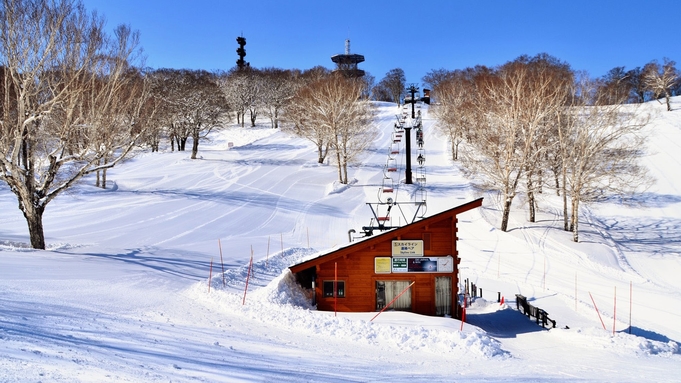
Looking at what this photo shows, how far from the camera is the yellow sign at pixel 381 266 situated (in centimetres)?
1553

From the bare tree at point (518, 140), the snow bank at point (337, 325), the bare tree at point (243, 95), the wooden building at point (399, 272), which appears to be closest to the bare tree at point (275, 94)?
the bare tree at point (243, 95)

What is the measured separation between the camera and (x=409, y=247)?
50.6ft

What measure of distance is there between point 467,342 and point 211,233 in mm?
16871

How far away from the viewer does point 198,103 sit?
5047 centimetres

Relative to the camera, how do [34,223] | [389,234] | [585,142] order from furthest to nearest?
[585,142], [34,223], [389,234]

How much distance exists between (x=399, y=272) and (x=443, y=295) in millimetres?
1723

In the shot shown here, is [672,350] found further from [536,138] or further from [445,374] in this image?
[536,138]

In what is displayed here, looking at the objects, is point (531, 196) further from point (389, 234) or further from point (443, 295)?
point (389, 234)

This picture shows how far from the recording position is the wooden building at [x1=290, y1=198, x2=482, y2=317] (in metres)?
15.4

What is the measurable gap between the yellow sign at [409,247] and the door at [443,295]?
122 centimetres

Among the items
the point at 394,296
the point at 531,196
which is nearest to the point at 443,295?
the point at 394,296

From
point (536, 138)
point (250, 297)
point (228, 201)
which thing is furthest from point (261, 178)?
point (250, 297)

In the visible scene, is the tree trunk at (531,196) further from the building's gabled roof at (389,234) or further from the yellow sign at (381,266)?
the yellow sign at (381,266)

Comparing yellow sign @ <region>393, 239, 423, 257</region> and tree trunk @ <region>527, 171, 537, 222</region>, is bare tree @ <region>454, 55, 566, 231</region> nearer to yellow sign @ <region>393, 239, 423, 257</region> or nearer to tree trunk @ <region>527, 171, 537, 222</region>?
tree trunk @ <region>527, 171, 537, 222</region>
